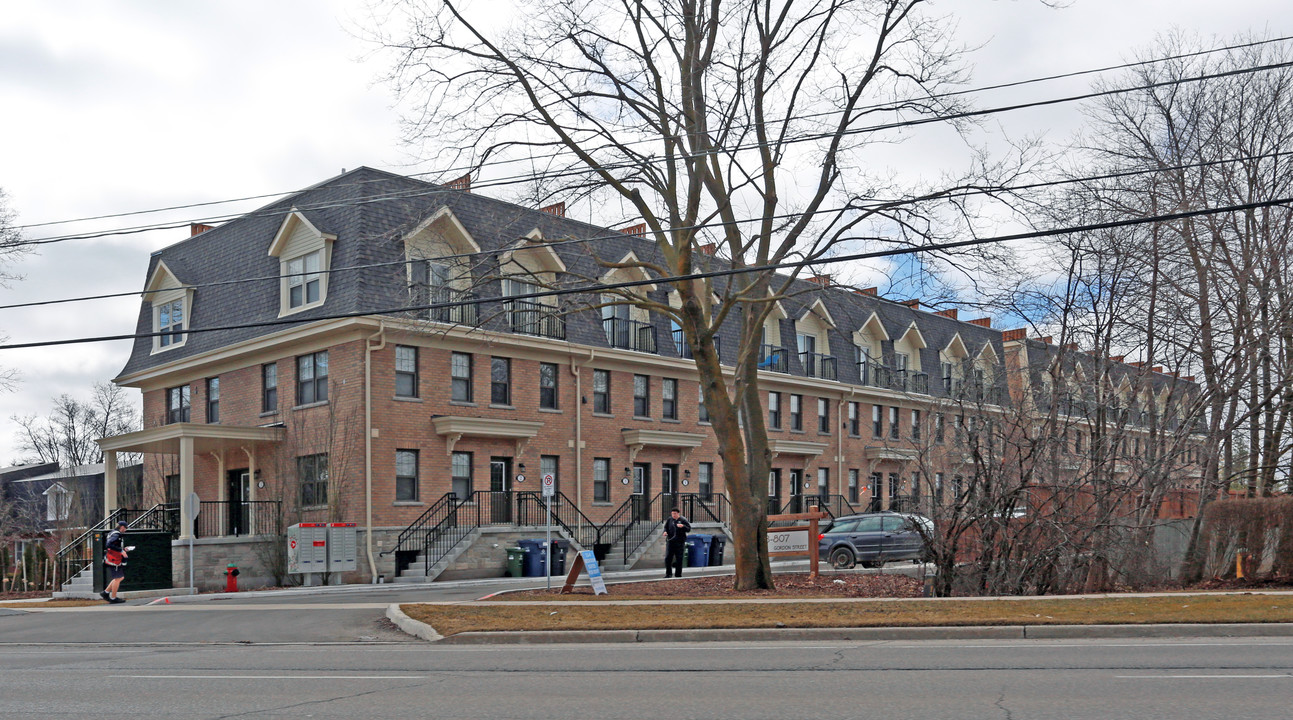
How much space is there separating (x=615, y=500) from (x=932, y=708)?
28351 millimetres

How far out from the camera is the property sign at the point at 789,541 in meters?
25.3

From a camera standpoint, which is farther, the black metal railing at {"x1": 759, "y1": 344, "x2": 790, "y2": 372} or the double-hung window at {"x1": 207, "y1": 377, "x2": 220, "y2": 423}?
the black metal railing at {"x1": 759, "y1": 344, "x2": 790, "y2": 372}

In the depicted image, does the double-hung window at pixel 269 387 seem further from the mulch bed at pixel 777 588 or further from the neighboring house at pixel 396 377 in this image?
the mulch bed at pixel 777 588

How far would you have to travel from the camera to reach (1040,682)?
412 inches

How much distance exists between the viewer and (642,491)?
127 feet

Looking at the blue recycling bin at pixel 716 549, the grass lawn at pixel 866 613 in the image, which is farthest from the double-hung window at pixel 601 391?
the grass lawn at pixel 866 613

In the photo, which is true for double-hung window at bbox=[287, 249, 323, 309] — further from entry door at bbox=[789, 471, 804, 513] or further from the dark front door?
entry door at bbox=[789, 471, 804, 513]

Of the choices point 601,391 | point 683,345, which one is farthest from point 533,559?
point 683,345

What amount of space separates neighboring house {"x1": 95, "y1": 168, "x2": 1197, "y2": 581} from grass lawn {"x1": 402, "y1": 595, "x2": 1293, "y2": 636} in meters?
8.33

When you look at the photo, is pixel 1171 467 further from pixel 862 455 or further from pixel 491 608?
pixel 862 455

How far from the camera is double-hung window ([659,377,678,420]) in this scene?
130 feet

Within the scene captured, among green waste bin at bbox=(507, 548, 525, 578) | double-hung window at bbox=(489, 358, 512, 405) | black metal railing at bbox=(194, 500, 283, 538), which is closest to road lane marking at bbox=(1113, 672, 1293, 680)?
green waste bin at bbox=(507, 548, 525, 578)

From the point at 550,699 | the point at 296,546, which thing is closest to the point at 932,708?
the point at 550,699

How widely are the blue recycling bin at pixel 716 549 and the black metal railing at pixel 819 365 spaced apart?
10.7 meters
